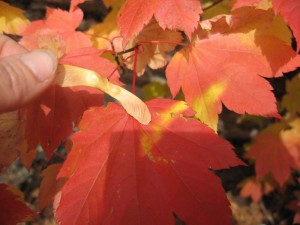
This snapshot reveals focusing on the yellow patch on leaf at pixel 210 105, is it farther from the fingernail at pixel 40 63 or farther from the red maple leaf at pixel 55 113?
the fingernail at pixel 40 63

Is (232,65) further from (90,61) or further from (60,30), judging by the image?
(60,30)

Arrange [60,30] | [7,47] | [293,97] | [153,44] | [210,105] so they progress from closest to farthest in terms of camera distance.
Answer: [210,105] → [7,47] → [153,44] → [60,30] → [293,97]

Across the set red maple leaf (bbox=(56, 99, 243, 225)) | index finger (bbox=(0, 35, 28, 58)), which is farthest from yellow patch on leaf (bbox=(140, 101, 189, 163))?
index finger (bbox=(0, 35, 28, 58))

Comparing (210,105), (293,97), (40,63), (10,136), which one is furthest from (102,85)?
(293,97)

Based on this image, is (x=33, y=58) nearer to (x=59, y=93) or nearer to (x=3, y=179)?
(x=59, y=93)

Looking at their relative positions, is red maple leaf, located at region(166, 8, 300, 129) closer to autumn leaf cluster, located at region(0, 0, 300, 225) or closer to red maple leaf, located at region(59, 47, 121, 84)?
autumn leaf cluster, located at region(0, 0, 300, 225)

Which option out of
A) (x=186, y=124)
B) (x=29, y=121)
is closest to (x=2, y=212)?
(x=29, y=121)
